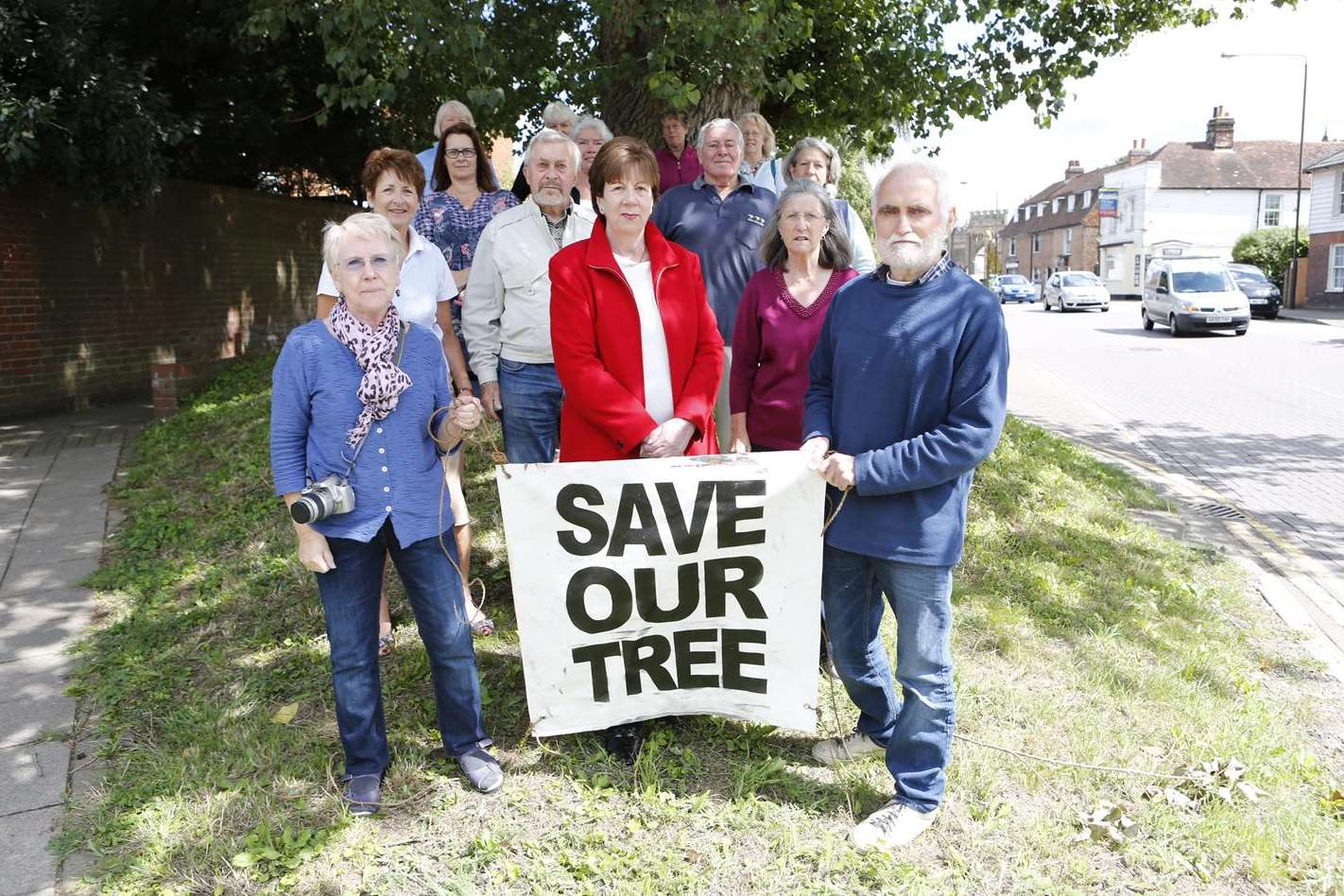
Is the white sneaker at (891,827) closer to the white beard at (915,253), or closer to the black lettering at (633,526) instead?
the black lettering at (633,526)

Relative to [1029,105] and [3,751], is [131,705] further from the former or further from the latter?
[1029,105]

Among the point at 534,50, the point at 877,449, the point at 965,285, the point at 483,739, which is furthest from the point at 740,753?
the point at 534,50

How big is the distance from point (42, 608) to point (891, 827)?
4.54m

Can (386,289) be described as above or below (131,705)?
above

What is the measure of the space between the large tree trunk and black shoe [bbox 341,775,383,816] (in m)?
5.89

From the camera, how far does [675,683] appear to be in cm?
A: 349

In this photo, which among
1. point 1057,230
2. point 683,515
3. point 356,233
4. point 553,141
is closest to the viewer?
point 356,233

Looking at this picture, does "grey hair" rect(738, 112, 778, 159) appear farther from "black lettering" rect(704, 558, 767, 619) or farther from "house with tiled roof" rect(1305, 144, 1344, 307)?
"house with tiled roof" rect(1305, 144, 1344, 307)

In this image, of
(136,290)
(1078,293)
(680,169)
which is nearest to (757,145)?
(680,169)

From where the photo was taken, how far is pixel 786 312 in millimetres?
3717

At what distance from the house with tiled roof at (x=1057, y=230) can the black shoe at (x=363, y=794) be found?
66.2 meters

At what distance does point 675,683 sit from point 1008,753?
1.28 meters

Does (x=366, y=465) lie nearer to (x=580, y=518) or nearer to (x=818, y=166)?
(x=580, y=518)

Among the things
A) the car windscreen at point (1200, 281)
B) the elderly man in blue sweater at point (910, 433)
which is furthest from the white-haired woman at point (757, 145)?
the car windscreen at point (1200, 281)
